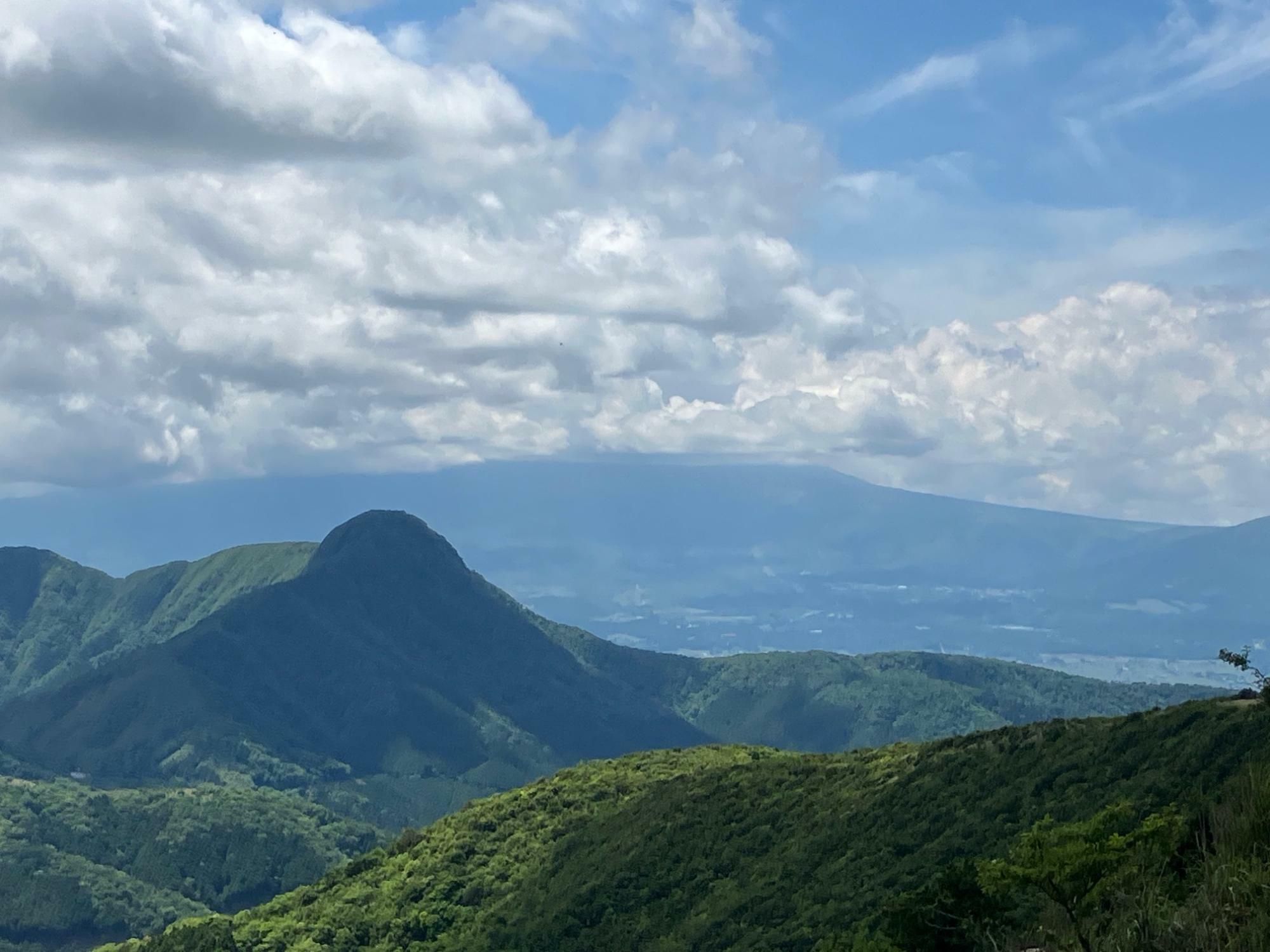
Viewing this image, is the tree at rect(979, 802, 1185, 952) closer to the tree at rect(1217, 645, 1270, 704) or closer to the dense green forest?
the dense green forest

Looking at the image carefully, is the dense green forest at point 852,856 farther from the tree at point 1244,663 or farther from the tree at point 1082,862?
the tree at point 1244,663

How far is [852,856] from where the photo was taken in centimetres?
11250

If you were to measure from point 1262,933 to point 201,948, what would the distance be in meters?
165

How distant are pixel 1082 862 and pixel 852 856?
73.7m

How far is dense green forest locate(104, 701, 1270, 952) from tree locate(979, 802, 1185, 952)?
0.36 feet

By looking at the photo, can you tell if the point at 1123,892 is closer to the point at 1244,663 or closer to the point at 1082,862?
the point at 1082,862

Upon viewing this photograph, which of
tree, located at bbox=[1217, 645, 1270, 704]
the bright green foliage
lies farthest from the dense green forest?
tree, located at bbox=[1217, 645, 1270, 704]

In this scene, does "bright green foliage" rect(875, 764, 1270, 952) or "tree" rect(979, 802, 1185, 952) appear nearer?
"bright green foliage" rect(875, 764, 1270, 952)

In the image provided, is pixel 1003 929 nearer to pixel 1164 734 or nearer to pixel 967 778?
pixel 1164 734

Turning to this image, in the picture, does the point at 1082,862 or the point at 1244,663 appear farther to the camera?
the point at 1244,663

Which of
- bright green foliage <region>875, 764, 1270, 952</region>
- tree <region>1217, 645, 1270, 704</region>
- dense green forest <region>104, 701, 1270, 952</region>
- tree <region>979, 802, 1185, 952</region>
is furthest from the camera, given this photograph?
tree <region>1217, 645, 1270, 704</region>

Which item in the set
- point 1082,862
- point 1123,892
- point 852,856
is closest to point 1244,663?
point 1082,862

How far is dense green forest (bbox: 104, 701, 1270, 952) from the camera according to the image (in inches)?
1367

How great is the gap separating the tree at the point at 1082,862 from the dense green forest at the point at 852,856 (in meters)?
0.11
